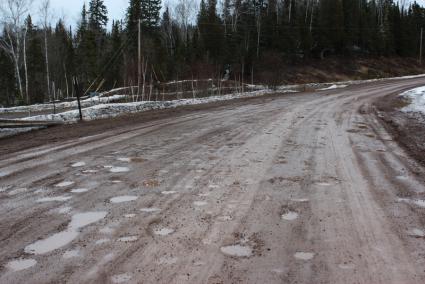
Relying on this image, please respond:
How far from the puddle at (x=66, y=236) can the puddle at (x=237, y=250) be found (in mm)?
1374

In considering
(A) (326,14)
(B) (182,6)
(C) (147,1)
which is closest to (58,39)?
(C) (147,1)

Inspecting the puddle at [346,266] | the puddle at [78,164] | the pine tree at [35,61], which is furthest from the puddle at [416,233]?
the pine tree at [35,61]

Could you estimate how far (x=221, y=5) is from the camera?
67500mm

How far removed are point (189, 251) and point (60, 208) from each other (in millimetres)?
1786

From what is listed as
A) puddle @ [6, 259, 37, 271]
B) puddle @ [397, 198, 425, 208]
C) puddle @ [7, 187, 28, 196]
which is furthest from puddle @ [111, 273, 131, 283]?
puddle @ [397, 198, 425, 208]

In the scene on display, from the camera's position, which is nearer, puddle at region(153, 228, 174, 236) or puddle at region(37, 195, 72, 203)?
puddle at region(153, 228, 174, 236)

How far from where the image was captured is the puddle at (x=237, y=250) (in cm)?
333

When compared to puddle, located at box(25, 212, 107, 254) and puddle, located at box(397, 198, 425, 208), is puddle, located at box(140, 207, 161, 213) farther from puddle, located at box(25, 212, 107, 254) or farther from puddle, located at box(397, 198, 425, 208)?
puddle, located at box(397, 198, 425, 208)

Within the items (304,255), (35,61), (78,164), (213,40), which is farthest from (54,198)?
(35,61)

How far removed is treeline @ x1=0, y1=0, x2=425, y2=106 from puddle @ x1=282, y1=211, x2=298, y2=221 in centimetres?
4165

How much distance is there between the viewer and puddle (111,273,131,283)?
2909 mm

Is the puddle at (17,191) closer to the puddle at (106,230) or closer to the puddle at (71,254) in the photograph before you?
the puddle at (106,230)

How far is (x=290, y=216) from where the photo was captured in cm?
420

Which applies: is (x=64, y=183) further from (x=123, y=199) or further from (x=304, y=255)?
(x=304, y=255)
